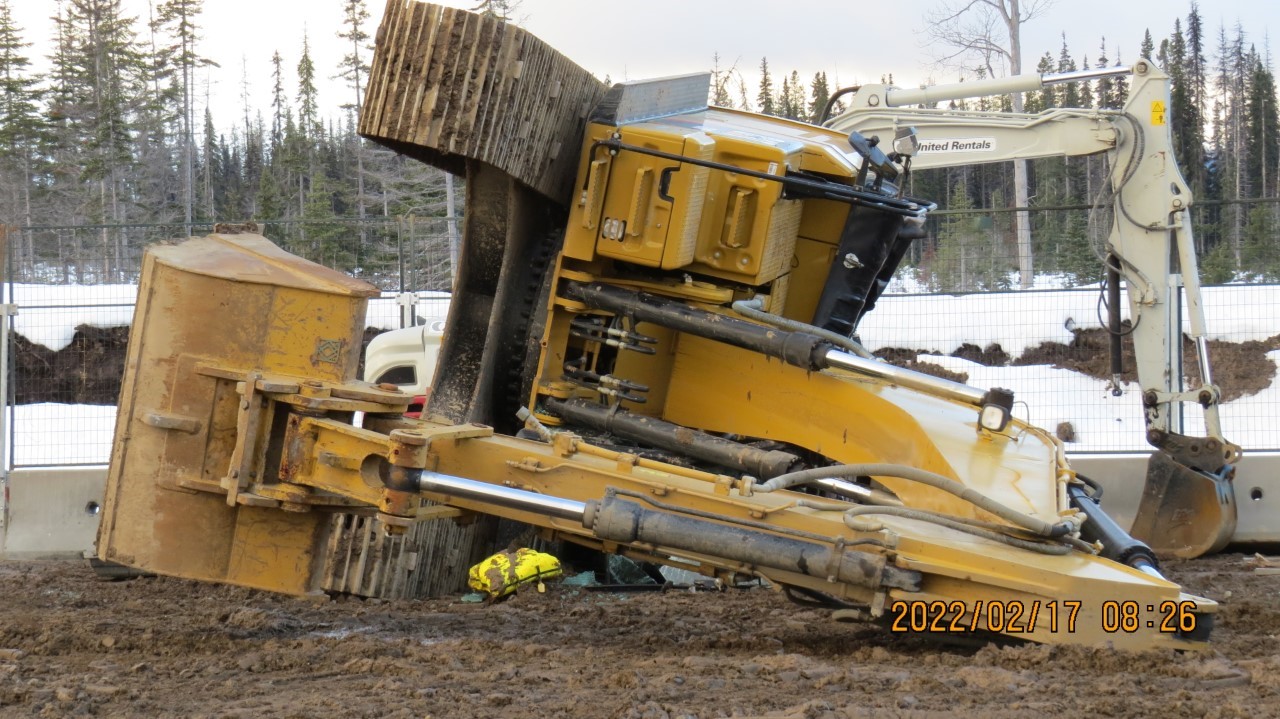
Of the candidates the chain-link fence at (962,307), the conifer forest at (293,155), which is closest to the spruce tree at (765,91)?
the conifer forest at (293,155)

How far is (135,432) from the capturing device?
5.02 m

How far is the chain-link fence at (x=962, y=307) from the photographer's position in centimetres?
1415

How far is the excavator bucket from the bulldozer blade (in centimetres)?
540

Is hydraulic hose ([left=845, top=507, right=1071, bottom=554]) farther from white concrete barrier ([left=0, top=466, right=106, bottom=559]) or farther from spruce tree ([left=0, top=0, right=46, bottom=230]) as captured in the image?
spruce tree ([left=0, top=0, right=46, bottom=230])

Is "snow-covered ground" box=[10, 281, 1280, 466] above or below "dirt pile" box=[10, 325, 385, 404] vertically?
above

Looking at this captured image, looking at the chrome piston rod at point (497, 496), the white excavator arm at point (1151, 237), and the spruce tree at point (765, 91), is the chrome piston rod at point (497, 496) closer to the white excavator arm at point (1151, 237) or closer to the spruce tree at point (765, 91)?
the white excavator arm at point (1151, 237)

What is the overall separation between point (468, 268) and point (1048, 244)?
1236 centimetres

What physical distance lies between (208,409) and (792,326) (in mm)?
2515

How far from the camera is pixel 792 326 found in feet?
19.6

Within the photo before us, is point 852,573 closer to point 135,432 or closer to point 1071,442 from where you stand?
point 135,432

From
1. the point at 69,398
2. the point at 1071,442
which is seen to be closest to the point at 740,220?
the point at 1071,442

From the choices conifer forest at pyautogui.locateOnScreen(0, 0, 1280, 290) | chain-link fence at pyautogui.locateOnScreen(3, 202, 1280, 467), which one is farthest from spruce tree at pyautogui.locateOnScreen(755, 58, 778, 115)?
chain-link fence at pyautogui.locateOnScreen(3, 202, 1280, 467)

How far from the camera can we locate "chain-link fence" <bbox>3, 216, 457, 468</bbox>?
47.9ft
